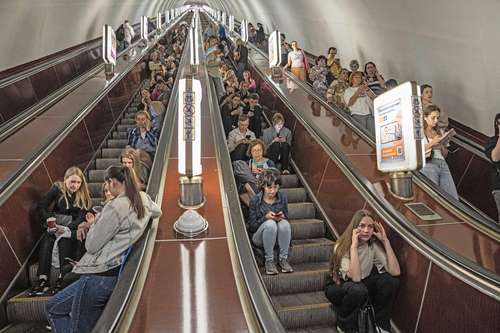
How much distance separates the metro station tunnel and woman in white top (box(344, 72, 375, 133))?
0.04 metres

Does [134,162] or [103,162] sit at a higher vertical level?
[134,162]

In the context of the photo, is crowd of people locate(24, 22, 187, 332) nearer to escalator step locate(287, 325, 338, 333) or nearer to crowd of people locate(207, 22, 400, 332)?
crowd of people locate(207, 22, 400, 332)

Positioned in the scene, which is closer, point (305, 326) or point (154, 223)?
point (305, 326)

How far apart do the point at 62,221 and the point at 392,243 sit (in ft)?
9.38

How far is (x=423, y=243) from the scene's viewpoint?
3.27m

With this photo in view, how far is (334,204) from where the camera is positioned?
4863 mm

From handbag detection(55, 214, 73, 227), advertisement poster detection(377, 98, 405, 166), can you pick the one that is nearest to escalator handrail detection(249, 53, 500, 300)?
advertisement poster detection(377, 98, 405, 166)

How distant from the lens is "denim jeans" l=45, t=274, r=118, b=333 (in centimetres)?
300

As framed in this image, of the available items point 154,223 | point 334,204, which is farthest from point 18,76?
point 334,204

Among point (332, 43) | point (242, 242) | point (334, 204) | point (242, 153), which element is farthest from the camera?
point (332, 43)

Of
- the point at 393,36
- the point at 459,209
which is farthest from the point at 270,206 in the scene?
the point at 393,36

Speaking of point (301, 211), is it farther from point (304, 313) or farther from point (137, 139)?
point (137, 139)

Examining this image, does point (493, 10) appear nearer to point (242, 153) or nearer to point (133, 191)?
point (242, 153)

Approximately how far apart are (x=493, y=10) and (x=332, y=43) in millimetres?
7710
